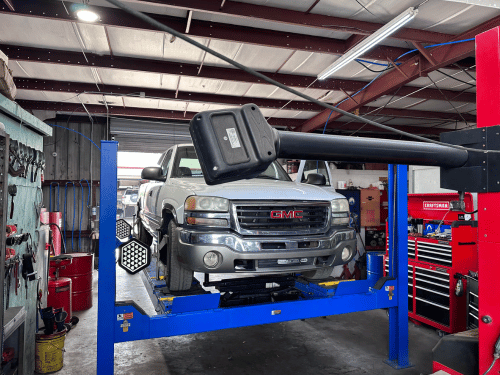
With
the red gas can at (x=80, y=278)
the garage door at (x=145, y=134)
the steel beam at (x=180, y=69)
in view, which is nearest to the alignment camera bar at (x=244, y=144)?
the red gas can at (x=80, y=278)

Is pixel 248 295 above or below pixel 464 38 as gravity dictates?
below

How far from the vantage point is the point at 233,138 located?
88 cm

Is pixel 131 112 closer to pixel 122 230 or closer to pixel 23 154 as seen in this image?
pixel 23 154

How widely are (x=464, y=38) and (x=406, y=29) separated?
825 mm

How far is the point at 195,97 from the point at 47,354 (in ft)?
19.3

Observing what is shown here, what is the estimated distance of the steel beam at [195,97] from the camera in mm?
7074

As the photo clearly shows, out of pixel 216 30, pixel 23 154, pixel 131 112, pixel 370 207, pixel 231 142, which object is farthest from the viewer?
pixel 131 112

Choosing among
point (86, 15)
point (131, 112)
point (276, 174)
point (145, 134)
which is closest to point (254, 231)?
point (276, 174)

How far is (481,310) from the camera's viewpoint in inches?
51.5

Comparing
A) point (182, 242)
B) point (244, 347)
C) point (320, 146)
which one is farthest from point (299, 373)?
point (320, 146)

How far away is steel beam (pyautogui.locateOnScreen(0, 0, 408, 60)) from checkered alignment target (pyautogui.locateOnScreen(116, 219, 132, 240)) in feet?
9.67

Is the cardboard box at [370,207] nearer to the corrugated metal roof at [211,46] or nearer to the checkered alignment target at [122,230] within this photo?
the corrugated metal roof at [211,46]

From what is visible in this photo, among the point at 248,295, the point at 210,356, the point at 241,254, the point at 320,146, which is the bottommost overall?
the point at 210,356

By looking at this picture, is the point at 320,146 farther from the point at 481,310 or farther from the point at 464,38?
the point at 464,38
